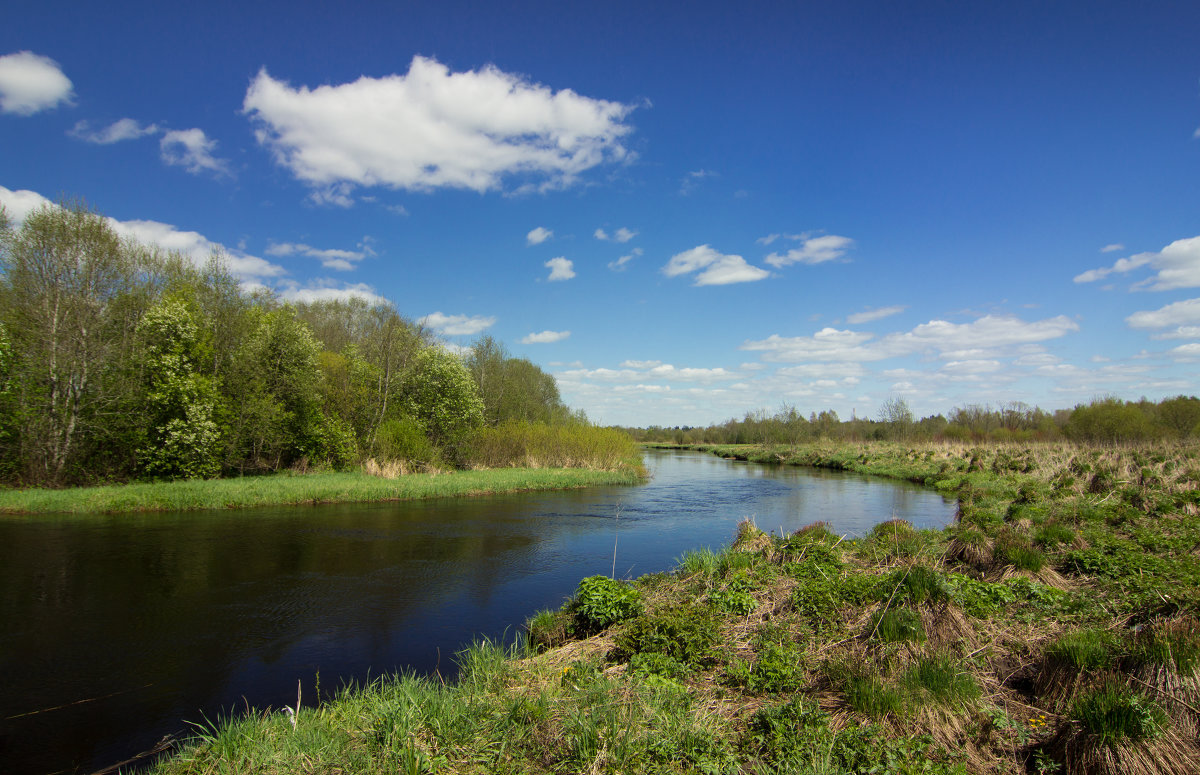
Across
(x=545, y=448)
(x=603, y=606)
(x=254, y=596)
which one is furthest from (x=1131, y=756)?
(x=545, y=448)

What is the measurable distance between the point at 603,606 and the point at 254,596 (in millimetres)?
7865

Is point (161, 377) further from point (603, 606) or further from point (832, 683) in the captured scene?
point (832, 683)

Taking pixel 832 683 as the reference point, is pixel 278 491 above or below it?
below

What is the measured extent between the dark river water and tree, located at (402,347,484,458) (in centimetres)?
1280

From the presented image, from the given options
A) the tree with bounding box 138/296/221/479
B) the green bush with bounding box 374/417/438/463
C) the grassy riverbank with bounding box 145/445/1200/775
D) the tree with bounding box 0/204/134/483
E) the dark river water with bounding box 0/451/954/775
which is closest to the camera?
the grassy riverbank with bounding box 145/445/1200/775

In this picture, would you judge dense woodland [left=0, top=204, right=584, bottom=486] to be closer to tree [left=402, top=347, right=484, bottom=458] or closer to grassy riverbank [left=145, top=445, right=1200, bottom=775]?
tree [left=402, top=347, right=484, bottom=458]

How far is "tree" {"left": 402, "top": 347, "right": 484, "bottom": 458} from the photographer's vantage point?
36031 mm

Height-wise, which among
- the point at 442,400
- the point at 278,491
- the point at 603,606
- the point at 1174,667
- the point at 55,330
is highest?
the point at 55,330

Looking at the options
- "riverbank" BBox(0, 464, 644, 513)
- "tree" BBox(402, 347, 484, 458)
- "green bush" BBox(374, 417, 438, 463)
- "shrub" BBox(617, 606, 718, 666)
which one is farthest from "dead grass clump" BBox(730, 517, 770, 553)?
"tree" BBox(402, 347, 484, 458)

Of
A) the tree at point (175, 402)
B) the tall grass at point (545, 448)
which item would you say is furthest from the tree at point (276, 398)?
the tall grass at point (545, 448)

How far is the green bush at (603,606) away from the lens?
317 inches

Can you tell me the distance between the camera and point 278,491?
22.8 metres

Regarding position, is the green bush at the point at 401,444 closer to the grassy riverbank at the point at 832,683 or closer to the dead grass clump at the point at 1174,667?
the grassy riverbank at the point at 832,683

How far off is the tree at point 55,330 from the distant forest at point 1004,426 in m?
51.9
